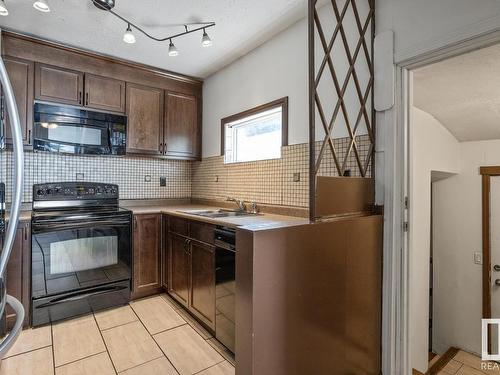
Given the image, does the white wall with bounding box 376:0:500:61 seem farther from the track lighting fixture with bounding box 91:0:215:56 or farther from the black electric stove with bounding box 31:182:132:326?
the black electric stove with bounding box 31:182:132:326

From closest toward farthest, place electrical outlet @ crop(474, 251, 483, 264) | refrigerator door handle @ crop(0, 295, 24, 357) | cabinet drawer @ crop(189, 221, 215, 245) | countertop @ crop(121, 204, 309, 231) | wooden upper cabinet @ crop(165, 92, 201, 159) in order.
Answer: refrigerator door handle @ crop(0, 295, 24, 357)
countertop @ crop(121, 204, 309, 231)
cabinet drawer @ crop(189, 221, 215, 245)
electrical outlet @ crop(474, 251, 483, 264)
wooden upper cabinet @ crop(165, 92, 201, 159)

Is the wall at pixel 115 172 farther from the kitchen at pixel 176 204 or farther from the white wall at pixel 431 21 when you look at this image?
the white wall at pixel 431 21

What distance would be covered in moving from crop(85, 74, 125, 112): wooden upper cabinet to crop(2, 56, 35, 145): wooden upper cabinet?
440 mm

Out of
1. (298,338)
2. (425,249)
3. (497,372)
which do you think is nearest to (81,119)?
(298,338)

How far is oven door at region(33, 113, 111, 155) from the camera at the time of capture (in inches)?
98.3

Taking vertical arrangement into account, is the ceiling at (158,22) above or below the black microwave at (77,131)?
above

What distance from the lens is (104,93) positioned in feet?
9.23

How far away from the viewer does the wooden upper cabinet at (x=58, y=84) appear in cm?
249

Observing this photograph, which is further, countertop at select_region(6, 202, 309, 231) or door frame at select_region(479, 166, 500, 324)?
door frame at select_region(479, 166, 500, 324)

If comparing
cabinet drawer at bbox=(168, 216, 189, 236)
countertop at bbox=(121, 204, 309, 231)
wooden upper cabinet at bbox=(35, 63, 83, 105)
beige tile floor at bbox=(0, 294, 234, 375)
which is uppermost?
wooden upper cabinet at bbox=(35, 63, 83, 105)

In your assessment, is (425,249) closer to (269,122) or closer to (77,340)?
(269,122)

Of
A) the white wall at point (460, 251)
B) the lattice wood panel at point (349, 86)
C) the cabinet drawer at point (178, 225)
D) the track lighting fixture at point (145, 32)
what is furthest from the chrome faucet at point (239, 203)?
the white wall at point (460, 251)

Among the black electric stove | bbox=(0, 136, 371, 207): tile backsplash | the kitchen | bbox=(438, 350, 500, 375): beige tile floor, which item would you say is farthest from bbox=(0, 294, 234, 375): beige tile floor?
bbox=(438, 350, 500, 375): beige tile floor

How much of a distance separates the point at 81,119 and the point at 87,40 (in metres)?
0.72
